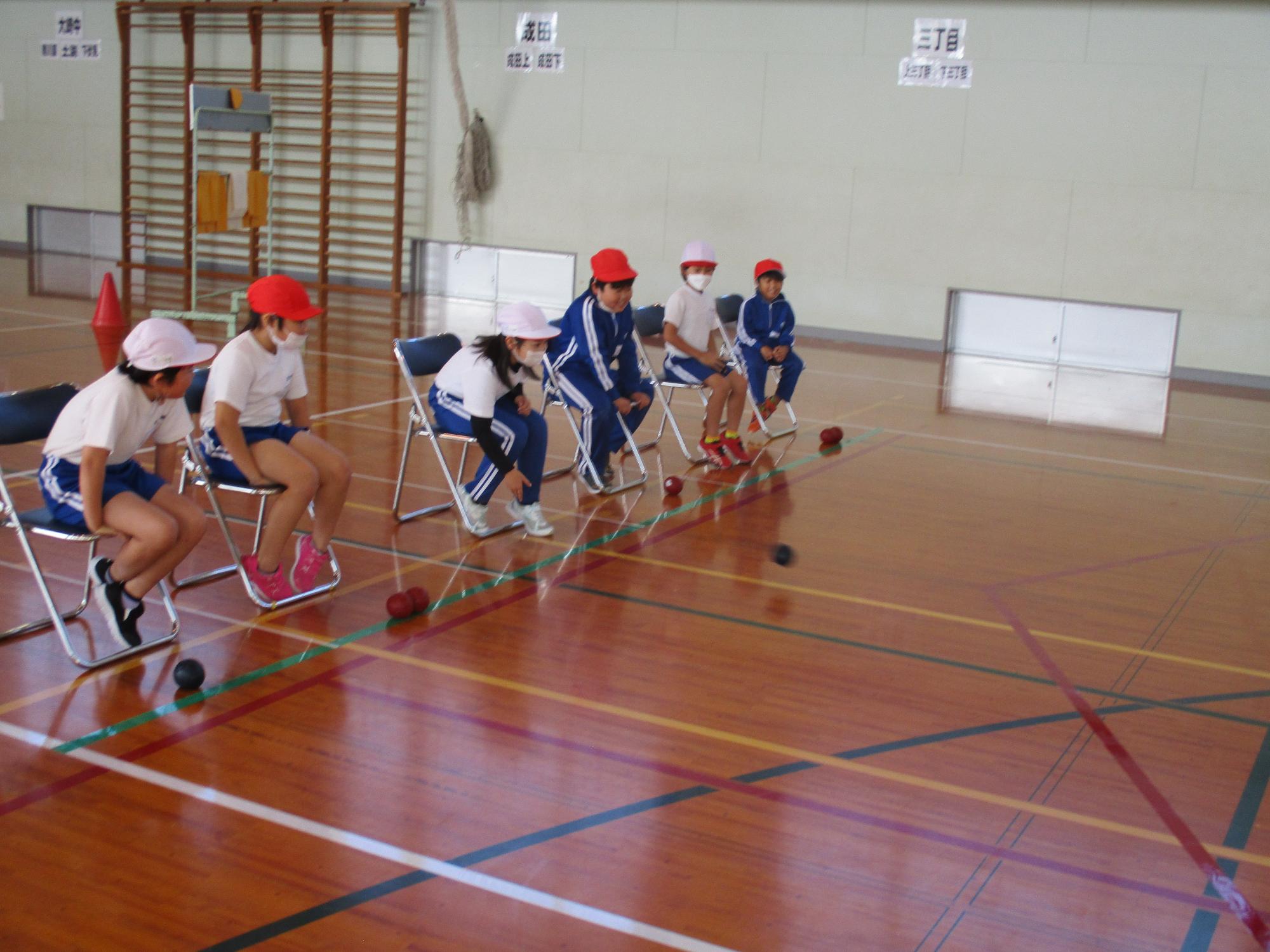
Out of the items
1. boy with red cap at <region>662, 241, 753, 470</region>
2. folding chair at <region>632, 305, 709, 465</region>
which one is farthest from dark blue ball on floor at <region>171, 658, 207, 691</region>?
boy with red cap at <region>662, 241, 753, 470</region>

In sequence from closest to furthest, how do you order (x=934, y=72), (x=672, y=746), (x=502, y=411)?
(x=672, y=746)
(x=502, y=411)
(x=934, y=72)

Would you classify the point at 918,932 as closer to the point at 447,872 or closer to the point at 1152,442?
the point at 447,872

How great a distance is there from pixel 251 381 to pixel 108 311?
7.05 m

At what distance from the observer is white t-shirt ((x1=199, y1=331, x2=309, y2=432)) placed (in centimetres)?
446

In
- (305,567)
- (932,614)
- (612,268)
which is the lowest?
(932,614)

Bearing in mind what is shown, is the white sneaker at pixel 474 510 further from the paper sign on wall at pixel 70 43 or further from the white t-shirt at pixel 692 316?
the paper sign on wall at pixel 70 43

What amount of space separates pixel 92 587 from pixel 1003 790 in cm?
282

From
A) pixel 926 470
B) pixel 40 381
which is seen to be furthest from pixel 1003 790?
pixel 40 381

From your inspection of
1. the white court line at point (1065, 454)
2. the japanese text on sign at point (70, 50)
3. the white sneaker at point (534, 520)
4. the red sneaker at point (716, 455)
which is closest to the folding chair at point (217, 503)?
the white sneaker at point (534, 520)

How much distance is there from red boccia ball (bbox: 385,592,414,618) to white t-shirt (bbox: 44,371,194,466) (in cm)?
95

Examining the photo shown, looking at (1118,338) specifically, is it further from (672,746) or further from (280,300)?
(672,746)

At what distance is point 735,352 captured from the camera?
26.4 feet

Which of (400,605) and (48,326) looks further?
(48,326)

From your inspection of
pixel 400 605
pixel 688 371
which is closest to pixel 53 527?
pixel 400 605
